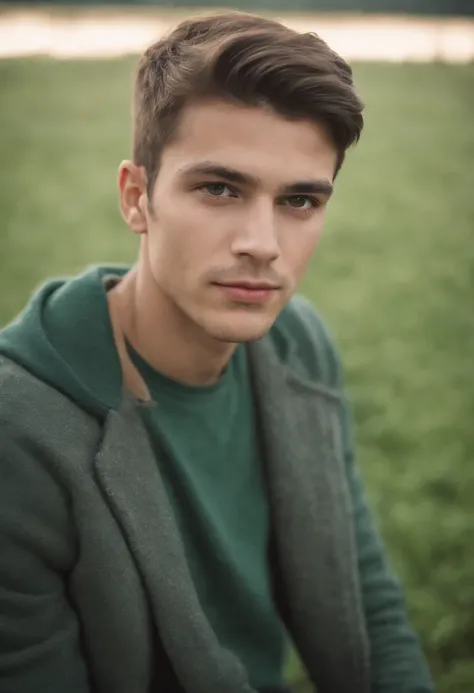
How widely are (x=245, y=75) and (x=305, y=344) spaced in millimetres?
558

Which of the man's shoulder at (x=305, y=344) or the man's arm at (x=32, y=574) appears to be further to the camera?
the man's shoulder at (x=305, y=344)

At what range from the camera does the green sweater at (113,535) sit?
969 mm

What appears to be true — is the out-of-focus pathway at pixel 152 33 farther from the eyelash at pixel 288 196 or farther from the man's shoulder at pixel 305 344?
the eyelash at pixel 288 196

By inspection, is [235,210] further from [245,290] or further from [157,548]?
[157,548]

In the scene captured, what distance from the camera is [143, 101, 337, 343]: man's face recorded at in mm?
1033

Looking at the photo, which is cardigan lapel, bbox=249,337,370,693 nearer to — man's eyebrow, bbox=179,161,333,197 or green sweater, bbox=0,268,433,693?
green sweater, bbox=0,268,433,693

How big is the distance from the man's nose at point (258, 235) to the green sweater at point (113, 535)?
9.6 inches

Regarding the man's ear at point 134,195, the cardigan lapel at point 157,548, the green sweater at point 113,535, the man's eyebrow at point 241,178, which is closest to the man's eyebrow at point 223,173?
the man's eyebrow at point 241,178

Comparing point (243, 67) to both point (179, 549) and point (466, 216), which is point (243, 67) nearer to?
point (179, 549)

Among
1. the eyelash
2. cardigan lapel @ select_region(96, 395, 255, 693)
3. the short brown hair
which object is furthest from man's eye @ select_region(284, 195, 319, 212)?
cardigan lapel @ select_region(96, 395, 255, 693)

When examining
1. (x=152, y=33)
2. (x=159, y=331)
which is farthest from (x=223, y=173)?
(x=152, y=33)

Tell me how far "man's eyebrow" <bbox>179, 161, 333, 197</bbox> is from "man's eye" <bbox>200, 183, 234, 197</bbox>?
0.02 m

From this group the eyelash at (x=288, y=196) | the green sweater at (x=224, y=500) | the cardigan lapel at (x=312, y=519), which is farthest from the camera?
the cardigan lapel at (x=312, y=519)

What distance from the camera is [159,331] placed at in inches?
45.8
